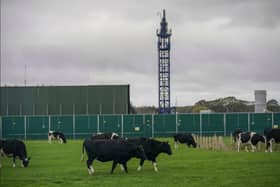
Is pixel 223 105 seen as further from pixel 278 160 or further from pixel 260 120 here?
pixel 278 160

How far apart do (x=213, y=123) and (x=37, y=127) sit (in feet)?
57.5

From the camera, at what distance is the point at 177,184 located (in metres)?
18.5

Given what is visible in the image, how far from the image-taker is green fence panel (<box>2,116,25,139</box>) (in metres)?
63.1

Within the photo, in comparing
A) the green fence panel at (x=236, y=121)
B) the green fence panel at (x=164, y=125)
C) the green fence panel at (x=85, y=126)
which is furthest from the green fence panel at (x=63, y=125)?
the green fence panel at (x=236, y=121)

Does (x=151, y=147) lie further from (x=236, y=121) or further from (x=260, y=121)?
(x=236, y=121)

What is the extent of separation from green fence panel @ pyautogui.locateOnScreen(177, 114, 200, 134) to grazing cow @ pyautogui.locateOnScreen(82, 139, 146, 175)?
38657mm

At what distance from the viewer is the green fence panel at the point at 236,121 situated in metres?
61.0

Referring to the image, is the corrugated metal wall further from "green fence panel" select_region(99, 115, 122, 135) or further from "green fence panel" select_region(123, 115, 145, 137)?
"green fence panel" select_region(123, 115, 145, 137)

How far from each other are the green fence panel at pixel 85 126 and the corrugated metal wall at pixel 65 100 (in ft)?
29.5

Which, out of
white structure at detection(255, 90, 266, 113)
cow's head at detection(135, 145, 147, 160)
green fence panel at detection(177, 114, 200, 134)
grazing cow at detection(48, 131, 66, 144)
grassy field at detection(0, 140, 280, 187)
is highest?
white structure at detection(255, 90, 266, 113)

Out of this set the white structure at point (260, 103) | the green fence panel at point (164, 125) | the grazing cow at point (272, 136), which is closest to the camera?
the grazing cow at point (272, 136)

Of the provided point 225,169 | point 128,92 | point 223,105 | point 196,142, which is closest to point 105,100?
point 128,92

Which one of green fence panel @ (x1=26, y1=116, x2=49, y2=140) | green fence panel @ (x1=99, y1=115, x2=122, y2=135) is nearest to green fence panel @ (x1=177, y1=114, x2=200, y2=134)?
green fence panel @ (x1=99, y1=115, x2=122, y2=135)

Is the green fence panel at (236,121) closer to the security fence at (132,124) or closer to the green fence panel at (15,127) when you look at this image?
the security fence at (132,124)
